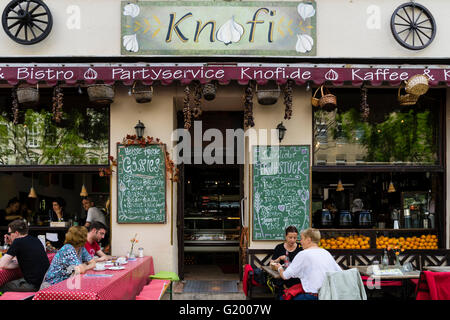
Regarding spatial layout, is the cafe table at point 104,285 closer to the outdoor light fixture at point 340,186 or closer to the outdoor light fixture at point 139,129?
the outdoor light fixture at point 139,129

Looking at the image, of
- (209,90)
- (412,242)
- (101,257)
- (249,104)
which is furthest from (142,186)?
(412,242)

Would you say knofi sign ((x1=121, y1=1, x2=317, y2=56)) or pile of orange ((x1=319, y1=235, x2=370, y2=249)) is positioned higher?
knofi sign ((x1=121, y1=1, x2=317, y2=56))

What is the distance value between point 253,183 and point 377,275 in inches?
101

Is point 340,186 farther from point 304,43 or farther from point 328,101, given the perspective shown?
point 304,43

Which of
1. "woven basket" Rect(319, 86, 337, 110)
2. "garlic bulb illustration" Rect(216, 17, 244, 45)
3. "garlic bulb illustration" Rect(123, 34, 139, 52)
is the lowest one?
"woven basket" Rect(319, 86, 337, 110)

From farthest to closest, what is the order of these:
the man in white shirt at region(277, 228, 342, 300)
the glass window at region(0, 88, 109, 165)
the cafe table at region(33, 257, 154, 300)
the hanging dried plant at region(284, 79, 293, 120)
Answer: the glass window at region(0, 88, 109, 165) < the hanging dried plant at region(284, 79, 293, 120) < the man in white shirt at region(277, 228, 342, 300) < the cafe table at region(33, 257, 154, 300)

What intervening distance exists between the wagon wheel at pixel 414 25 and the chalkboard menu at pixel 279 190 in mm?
2804

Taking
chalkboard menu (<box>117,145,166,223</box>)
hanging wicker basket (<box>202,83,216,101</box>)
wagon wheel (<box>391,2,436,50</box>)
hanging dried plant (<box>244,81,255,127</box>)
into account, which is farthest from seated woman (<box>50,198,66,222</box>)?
wagon wheel (<box>391,2,436,50</box>)

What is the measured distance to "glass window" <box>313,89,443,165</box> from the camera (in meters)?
7.71

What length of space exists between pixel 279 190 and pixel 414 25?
13.0ft

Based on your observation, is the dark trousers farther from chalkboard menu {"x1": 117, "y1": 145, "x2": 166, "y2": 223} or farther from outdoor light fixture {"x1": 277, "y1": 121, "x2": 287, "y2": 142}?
outdoor light fixture {"x1": 277, "y1": 121, "x2": 287, "y2": 142}

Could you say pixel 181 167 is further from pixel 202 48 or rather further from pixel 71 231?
pixel 71 231

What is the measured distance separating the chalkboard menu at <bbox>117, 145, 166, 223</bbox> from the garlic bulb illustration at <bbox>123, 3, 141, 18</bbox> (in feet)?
8.03

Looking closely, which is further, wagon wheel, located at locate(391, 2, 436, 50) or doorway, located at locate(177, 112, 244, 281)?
doorway, located at locate(177, 112, 244, 281)
